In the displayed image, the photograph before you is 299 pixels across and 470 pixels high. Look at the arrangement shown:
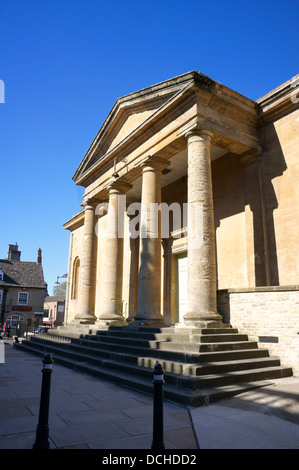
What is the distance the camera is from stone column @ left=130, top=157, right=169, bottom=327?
10336mm

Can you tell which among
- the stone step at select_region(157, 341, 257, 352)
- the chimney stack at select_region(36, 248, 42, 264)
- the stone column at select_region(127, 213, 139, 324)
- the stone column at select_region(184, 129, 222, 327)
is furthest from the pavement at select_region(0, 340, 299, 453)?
the chimney stack at select_region(36, 248, 42, 264)

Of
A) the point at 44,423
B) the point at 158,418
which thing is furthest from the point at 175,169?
the point at 44,423

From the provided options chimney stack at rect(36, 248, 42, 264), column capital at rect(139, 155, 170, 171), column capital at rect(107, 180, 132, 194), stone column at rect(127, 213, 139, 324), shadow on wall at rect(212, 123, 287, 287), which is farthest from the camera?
chimney stack at rect(36, 248, 42, 264)

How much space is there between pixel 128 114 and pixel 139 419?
1120 centimetres

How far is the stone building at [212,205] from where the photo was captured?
845 centimetres

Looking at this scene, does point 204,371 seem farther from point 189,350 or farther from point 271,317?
point 271,317

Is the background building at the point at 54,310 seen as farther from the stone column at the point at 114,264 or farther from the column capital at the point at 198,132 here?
the column capital at the point at 198,132

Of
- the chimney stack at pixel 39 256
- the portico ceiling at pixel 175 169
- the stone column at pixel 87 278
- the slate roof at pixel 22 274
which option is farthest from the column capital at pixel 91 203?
the chimney stack at pixel 39 256

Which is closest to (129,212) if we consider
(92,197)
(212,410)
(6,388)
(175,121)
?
(92,197)

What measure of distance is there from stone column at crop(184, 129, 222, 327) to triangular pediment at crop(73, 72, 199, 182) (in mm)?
1972

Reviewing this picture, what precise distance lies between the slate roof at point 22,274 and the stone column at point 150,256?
29.7 meters

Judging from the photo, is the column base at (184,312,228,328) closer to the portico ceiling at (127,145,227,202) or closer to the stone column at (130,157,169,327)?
the stone column at (130,157,169,327)

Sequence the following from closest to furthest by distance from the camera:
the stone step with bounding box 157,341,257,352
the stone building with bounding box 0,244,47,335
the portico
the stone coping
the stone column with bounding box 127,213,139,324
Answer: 1. the stone step with bounding box 157,341,257,352
2. the stone coping
3. the portico
4. the stone column with bounding box 127,213,139,324
5. the stone building with bounding box 0,244,47,335

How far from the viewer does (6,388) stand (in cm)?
663
